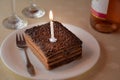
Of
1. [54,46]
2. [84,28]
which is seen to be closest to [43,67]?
[54,46]

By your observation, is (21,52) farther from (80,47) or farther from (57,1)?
(57,1)

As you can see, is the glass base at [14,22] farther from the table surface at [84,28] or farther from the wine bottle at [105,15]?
the wine bottle at [105,15]

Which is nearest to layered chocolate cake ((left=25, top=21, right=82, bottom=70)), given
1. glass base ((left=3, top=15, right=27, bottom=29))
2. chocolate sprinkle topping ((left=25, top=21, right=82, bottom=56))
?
chocolate sprinkle topping ((left=25, top=21, right=82, bottom=56))

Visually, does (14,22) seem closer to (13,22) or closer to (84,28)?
(13,22)

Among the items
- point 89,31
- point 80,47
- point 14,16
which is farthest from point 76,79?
point 14,16

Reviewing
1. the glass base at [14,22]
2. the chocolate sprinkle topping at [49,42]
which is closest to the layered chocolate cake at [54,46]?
the chocolate sprinkle topping at [49,42]

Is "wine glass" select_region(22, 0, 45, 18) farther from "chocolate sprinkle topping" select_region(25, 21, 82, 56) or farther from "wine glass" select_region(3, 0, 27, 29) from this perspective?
"chocolate sprinkle topping" select_region(25, 21, 82, 56)

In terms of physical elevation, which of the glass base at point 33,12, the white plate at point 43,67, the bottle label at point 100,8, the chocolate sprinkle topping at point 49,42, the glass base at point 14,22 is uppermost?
the bottle label at point 100,8
